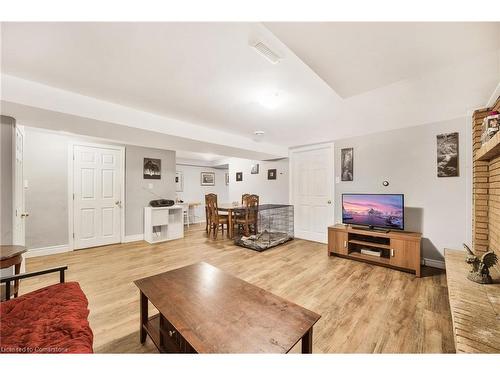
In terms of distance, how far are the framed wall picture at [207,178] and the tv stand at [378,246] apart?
207 inches

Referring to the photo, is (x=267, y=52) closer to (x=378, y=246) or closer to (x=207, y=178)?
(x=378, y=246)

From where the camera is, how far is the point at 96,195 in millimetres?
4004

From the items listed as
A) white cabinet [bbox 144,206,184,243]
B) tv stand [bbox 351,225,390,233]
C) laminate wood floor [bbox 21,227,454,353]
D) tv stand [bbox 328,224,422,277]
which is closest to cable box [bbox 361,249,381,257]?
tv stand [bbox 328,224,422,277]

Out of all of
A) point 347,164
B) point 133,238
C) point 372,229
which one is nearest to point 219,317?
point 372,229

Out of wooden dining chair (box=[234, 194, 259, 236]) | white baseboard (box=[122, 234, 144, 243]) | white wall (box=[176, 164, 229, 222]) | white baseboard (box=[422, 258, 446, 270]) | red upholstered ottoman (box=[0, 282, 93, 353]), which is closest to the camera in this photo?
red upholstered ottoman (box=[0, 282, 93, 353])

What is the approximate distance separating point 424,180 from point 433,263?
47.8 inches

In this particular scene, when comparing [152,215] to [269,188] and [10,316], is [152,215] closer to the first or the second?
[269,188]

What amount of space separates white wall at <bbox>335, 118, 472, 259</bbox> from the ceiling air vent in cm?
273

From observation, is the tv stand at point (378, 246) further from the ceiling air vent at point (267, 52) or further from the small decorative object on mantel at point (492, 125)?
the ceiling air vent at point (267, 52)

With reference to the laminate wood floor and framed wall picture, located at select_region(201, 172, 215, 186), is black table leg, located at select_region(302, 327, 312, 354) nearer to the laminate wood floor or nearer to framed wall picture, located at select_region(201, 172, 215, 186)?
the laminate wood floor

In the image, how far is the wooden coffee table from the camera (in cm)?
90

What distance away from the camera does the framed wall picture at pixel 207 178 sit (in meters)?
7.43

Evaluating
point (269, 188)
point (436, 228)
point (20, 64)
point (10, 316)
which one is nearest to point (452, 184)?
point (436, 228)
